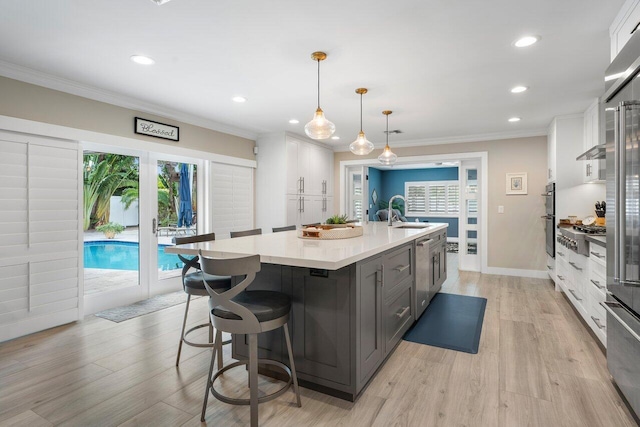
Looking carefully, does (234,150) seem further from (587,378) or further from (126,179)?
(587,378)

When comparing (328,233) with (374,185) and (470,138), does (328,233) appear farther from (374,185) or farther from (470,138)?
(374,185)

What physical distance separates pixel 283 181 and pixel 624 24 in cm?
442

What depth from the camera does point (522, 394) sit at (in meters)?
2.12

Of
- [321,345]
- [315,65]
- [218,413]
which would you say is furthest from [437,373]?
[315,65]

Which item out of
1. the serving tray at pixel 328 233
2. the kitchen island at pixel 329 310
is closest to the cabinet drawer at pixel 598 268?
the kitchen island at pixel 329 310

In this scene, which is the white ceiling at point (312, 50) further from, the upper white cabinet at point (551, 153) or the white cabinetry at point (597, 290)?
the white cabinetry at point (597, 290)

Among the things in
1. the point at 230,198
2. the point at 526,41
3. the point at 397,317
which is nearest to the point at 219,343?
the point at 397,317

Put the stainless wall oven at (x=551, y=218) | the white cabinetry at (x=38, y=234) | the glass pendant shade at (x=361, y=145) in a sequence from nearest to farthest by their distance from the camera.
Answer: the white cabinetry at (x=38, y=234) < the glass pendant shade at (x=361, y=145) < the stainless wall oven at (x=551, y=218)

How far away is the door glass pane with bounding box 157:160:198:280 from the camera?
15.0 ft

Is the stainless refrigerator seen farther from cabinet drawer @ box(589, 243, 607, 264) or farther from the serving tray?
the serving tray

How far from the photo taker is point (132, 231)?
168 inches

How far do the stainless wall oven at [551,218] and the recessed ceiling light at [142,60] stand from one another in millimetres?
5154

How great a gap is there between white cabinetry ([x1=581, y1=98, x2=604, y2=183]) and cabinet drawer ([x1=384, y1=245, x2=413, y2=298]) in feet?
8.89

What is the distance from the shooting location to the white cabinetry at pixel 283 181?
5.76 meters
